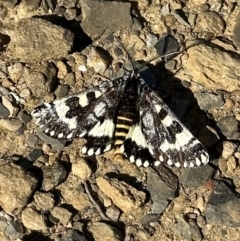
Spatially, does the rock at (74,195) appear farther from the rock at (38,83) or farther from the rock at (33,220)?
the rock at (38,83)

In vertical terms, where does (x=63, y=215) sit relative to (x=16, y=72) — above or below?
below

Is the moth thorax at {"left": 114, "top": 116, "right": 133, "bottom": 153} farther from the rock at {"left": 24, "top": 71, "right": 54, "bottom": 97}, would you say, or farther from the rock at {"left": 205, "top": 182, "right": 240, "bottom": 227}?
the rock at {"left": 205, "top": 182, "right": 240, "bottom": 227}

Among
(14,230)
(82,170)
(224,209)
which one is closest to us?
(14,230)

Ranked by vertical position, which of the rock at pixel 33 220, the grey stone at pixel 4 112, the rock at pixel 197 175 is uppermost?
the rock at pixel 197 175

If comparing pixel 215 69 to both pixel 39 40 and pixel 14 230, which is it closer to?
pixel 39 40

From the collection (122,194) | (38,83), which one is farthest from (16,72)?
(122,194)

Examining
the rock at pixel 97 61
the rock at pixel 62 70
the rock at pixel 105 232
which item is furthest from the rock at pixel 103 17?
the rock at pixel 105 232

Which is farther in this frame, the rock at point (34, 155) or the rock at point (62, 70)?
the rock at point (62, 70)
